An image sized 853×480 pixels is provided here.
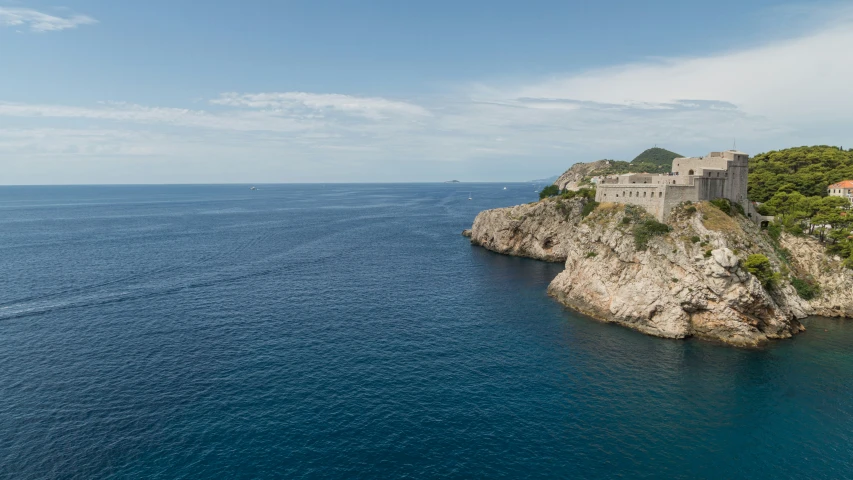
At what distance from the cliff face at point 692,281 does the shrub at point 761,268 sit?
5.09 ft

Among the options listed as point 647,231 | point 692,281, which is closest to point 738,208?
point 647,231

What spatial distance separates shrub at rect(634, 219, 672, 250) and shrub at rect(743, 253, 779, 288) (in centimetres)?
1327

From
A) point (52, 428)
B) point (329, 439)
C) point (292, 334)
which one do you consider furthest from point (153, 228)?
point (329, 439)

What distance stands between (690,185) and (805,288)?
2766 cm

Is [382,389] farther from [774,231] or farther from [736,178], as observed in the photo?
[774,231]

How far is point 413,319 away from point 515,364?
75.1ft

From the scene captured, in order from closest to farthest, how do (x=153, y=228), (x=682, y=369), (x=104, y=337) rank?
(x=682, y=369) < (x=104, y=337) < (x=153, y=228)

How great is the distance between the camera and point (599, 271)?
86562 millimetres

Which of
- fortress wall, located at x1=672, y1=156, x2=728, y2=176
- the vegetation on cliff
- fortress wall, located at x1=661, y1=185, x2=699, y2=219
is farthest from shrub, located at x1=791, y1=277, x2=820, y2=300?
fortress wall, located at x1=672, y1=156, x2=728, y2=176

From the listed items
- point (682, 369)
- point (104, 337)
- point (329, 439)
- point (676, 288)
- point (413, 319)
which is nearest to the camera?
point (329, 439)

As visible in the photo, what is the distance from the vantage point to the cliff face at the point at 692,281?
71562mm

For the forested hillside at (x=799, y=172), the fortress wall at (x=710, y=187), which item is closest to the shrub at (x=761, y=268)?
the fortress wall at (x=710, y=187)

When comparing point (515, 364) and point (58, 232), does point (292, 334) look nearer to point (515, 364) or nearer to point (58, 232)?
point (515, 364)

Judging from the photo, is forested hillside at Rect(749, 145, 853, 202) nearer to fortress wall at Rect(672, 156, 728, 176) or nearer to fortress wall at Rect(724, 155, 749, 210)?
fortress wall at Rect(724, 155, 749, 210)
